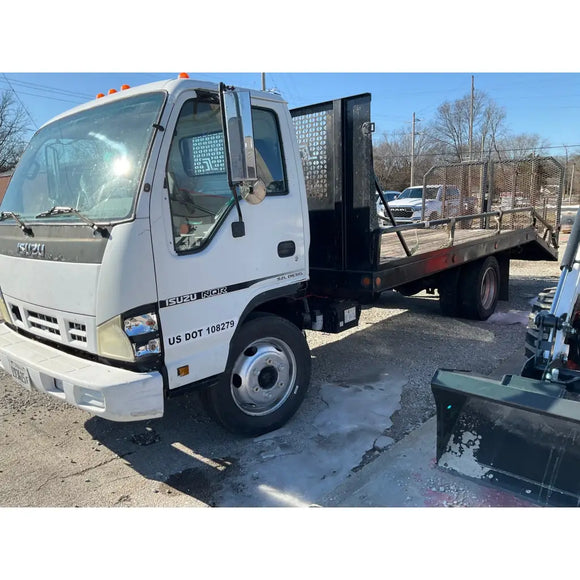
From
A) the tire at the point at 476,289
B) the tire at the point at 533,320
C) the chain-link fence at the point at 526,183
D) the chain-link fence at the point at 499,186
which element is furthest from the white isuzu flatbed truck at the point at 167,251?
the chain-link fence at the point at 526,183

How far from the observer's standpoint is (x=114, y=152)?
2908mm

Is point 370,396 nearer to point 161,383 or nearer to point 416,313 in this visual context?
point 161,383

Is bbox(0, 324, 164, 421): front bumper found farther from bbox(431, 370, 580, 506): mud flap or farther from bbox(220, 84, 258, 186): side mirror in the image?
bbox(431, 370, 580, 506): mud flap

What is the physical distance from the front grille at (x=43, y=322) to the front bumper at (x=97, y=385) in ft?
0.57

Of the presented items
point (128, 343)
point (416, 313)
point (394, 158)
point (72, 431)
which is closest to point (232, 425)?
point (128, 343)

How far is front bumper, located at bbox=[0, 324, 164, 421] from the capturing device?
2.60 metres

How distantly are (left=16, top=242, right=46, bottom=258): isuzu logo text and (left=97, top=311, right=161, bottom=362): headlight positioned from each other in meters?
0.74

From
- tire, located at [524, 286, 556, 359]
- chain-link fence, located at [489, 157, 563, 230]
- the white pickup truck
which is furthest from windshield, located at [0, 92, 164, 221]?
chain-link fence, located at [489, 157, 563, 230]

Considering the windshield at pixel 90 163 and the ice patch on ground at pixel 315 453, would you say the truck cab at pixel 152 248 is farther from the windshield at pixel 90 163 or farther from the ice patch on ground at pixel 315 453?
the ice patch on ground at pixel 315 453

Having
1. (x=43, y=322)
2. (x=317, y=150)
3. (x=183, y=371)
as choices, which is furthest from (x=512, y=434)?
(x=43, y=322)

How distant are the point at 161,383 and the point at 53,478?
1.20 meters

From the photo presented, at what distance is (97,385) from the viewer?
102 inches

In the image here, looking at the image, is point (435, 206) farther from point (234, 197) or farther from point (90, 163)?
point (90, 163)

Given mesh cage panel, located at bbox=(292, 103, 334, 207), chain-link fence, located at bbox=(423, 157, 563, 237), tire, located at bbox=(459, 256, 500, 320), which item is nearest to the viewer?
mesh cage panel, located at bbox=(292, 103, 334, 207)
